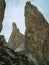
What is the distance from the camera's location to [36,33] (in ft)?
145

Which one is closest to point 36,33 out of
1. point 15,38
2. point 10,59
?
point 10,59

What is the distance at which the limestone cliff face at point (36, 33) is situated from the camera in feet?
137

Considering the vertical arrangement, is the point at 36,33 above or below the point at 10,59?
above

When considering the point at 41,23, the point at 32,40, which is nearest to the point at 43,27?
the point at 41,23

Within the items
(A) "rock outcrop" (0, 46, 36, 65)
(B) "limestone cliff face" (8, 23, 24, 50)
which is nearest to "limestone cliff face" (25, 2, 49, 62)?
(A) "rock outcrop" (0, 46, 36, 65)

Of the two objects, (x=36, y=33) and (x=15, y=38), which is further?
(x=15, y=38)

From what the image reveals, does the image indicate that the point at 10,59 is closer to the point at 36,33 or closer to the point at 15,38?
the point at 36,33

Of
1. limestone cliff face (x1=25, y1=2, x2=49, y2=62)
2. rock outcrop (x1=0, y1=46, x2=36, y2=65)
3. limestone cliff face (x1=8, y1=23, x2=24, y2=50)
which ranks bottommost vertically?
rock outcrop (x1=0, y1=46, x2=36, y2=65)

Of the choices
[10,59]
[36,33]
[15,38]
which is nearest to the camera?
[10,59]

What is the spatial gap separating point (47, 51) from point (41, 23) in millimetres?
7318

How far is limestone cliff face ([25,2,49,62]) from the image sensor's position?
137 feet

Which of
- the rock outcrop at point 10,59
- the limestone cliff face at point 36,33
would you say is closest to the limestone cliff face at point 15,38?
the limestone cliff face at point 36,33

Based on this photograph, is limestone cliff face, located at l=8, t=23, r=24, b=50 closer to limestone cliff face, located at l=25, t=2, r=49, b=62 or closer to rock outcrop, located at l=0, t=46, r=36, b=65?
limestone cliff face, located at l=25, t=2, r=49, b=62

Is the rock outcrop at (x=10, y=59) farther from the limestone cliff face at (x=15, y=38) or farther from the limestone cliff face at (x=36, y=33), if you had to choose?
the limestone cliff face at (x=15, y=38)
